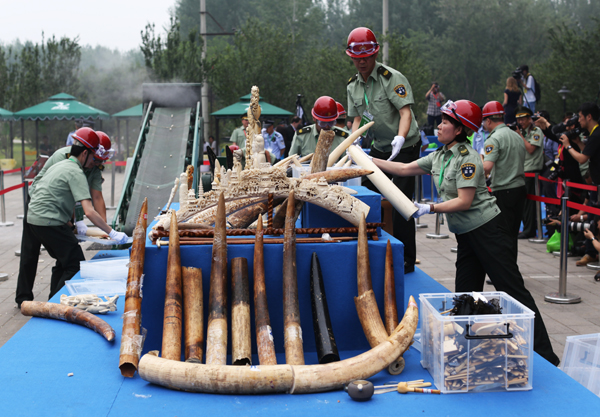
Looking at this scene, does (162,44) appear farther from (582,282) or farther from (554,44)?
(582,282)

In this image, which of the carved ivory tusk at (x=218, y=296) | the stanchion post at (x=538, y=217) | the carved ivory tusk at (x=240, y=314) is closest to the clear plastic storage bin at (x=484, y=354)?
the carved ivory tusk at (x=240, y=314)

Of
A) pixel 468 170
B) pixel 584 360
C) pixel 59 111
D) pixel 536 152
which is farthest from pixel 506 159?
pixel 59 111

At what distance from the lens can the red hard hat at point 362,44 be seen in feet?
17.3

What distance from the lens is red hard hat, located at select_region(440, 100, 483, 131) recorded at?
407cm

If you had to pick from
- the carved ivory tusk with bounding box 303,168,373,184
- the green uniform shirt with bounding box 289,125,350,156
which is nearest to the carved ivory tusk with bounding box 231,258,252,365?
the carved ivory tusk with bounding box 303,168,373,184

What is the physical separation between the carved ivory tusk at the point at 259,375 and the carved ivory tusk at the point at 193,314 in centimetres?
18

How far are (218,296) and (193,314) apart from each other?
166 mm

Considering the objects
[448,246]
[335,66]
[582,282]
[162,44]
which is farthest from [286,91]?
[582,282]

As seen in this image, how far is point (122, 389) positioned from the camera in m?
2.87

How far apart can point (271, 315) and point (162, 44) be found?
2215 centimetres

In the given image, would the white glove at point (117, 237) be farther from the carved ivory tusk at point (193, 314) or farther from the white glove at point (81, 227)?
the carved ivory tusk at point (193, 314)

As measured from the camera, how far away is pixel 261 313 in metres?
3.21

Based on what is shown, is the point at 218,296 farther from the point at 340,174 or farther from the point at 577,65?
the point at 577,65

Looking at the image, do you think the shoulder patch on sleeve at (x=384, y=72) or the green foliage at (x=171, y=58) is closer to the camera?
the shoulder patch on sleeve at (x=384, y=72)
